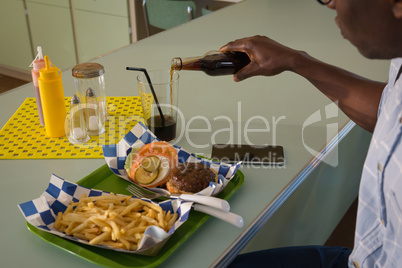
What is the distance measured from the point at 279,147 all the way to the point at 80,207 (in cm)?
57

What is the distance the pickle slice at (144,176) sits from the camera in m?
1.11

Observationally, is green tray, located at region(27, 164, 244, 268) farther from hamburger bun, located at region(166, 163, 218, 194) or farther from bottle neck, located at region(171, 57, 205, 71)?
bottle neck, located at region(171, 57, 205, 71)

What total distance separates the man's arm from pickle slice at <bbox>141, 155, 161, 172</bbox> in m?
0.42

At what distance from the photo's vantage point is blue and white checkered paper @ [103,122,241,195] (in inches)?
45.2

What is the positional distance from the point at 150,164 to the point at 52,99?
0.39 meters

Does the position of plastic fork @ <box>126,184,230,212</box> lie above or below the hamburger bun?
below

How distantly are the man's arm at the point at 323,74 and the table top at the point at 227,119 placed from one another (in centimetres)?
12

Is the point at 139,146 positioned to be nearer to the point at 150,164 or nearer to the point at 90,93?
the point at 150,164

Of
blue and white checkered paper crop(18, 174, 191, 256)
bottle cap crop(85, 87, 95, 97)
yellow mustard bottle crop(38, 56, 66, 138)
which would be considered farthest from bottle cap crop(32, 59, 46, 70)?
blue and white checkered paper crop(18, 174, 191, 256)

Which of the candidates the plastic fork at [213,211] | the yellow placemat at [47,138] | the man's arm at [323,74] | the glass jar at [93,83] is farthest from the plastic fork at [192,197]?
the man's arm at [323,74]

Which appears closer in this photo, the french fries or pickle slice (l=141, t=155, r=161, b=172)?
the french fries

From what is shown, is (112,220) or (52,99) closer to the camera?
(112,220)

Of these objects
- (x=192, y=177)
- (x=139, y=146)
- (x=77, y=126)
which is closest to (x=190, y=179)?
(x=192, y=177)

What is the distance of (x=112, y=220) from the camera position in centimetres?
94
